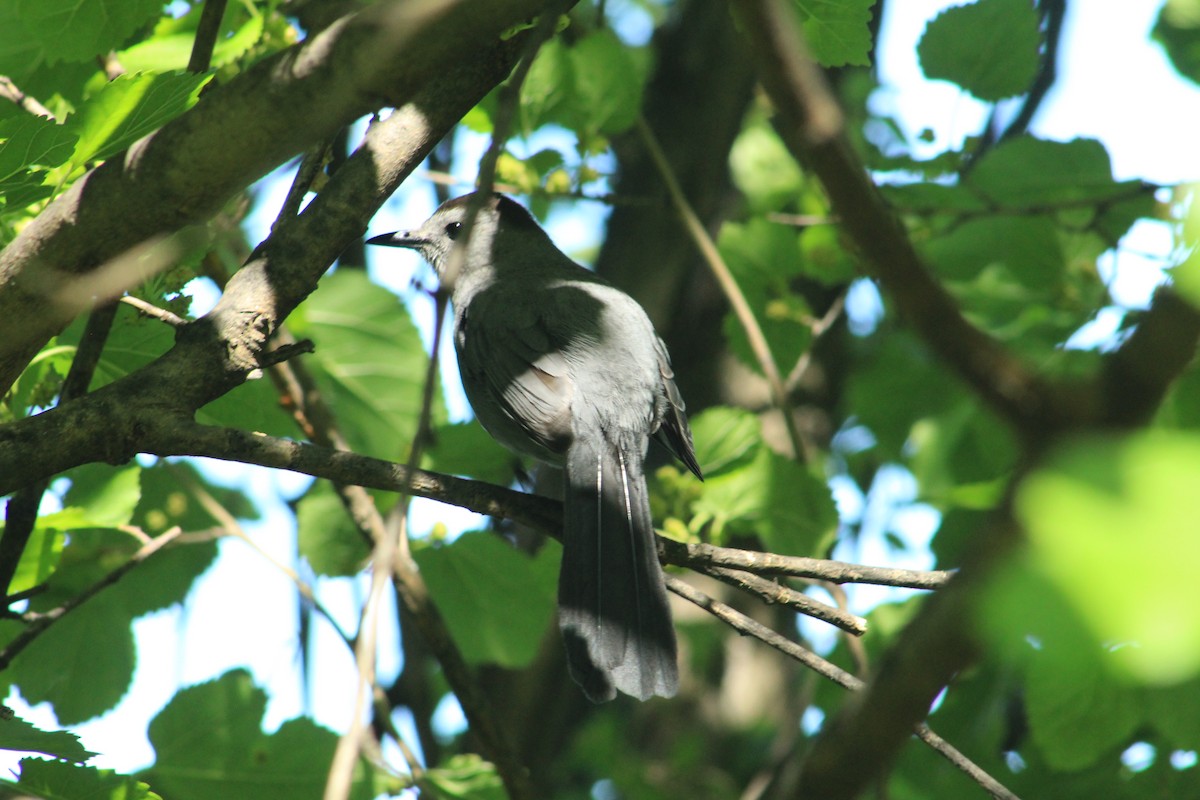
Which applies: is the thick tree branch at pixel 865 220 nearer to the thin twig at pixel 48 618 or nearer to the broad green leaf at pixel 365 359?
the thin twig at pixel 48 618

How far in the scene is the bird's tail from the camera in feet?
7.52

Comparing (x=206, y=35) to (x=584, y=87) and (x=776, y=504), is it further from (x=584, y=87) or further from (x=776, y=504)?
(x=776, y=504)

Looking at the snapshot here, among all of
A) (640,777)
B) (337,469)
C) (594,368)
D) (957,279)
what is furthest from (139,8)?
(640,777)

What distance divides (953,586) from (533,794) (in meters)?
2.25

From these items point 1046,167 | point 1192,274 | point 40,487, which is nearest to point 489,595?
point 40,487

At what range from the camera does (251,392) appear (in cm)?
249

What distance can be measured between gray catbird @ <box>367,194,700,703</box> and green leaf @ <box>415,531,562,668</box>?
336mm

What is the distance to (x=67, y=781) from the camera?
5.86 ft

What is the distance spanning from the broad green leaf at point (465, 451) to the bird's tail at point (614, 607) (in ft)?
1.92

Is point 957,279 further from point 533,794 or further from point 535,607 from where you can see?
point 533,794

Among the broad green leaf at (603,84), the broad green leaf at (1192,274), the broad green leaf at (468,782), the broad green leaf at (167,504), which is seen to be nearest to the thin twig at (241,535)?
the broad green leaf at (167,504)

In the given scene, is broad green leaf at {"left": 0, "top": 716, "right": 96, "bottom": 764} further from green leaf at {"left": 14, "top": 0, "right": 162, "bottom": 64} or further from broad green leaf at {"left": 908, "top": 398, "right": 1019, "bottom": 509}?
broad green leaf at {"left": 908, "top": 398, "right": 1019, "bottom": 509}

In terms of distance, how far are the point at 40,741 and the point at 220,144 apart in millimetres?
1103

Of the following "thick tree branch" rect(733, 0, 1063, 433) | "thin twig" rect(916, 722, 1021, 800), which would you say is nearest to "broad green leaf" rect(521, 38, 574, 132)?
"thin twig" rect(916, 722, 1021, 800)
